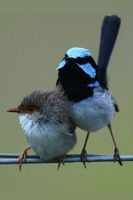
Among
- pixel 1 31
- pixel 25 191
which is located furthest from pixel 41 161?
pixel 1 31

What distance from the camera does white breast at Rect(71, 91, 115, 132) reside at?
5582 mm

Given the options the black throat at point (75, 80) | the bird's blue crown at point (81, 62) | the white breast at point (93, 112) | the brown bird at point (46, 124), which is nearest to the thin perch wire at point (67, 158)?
the brown bird at point (46, 124)

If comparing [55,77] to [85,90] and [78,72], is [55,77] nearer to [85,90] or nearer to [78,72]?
[85,90]

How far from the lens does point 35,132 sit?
17.6 feet

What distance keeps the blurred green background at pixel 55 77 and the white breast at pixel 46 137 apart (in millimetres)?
2282

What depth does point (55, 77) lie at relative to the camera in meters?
9.45

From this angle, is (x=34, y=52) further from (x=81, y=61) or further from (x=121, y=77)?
(x=81, y=61)

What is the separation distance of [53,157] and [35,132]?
0.87ft

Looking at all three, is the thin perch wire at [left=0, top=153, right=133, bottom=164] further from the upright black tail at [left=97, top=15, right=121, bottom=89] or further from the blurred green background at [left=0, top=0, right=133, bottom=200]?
the blurred green background at [left=0, top=0, right=133, bottom=200]

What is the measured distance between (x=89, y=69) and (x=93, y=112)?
1.03 feet

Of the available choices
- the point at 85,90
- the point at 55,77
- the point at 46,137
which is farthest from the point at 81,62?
the point at 55,77

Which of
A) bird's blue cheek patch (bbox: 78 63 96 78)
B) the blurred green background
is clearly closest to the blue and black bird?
bird's blue cheek patch (bbox: 78 63 96 78)

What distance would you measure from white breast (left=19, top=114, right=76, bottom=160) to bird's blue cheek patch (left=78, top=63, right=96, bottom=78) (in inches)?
14.0

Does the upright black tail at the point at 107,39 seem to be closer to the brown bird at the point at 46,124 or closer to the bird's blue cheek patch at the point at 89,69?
the bird's blue cheek patch at the point at 89,69
